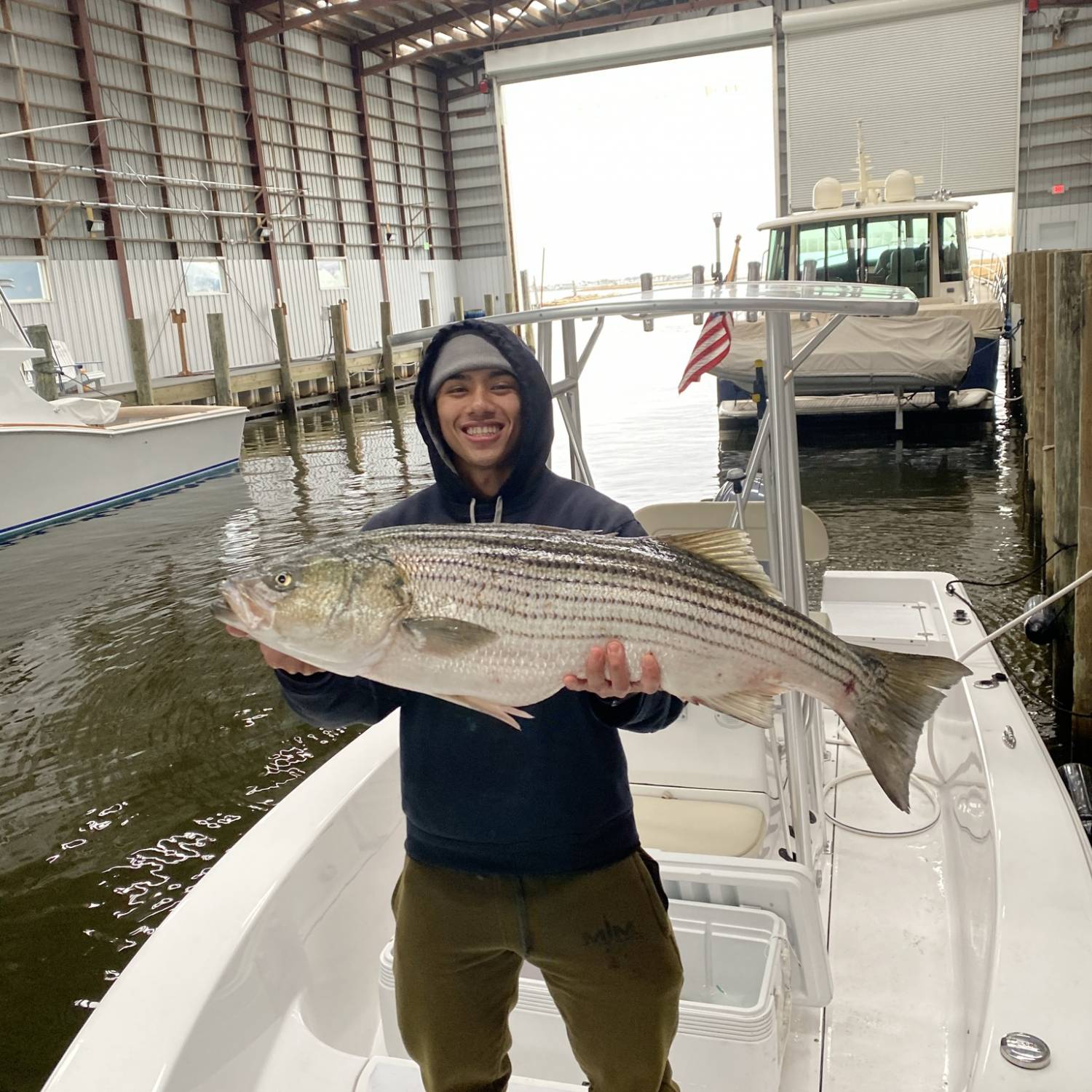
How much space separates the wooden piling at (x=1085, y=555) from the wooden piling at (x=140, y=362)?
17.0 m

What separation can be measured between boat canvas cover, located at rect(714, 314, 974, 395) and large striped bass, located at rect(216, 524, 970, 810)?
37.0 ft

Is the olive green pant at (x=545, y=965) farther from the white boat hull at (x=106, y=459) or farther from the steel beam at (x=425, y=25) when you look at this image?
the steel beam at (x=425, y=25)

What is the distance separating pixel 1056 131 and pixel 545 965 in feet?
98.6

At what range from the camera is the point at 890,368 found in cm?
1283

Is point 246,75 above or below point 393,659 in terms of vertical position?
above

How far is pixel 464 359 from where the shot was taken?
195 cm

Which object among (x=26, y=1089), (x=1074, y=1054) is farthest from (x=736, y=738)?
(x=26, y=1089)

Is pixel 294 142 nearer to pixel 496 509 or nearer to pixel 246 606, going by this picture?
pixel 496 509

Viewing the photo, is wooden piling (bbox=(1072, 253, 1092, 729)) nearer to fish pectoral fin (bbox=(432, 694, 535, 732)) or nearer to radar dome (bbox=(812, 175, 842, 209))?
fish pectoral fin (bbox=(432, 694, 535, 732))

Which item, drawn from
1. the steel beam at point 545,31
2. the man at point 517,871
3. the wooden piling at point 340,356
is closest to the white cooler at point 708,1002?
the man at point 517,871

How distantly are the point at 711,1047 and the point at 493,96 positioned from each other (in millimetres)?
32576

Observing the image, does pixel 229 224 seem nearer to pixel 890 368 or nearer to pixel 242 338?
pixel 242 338

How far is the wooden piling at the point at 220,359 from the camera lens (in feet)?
66.9

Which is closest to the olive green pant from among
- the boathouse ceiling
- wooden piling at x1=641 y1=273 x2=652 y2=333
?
wooden piling at x1=641 y1=273 x2=652 y2=333
